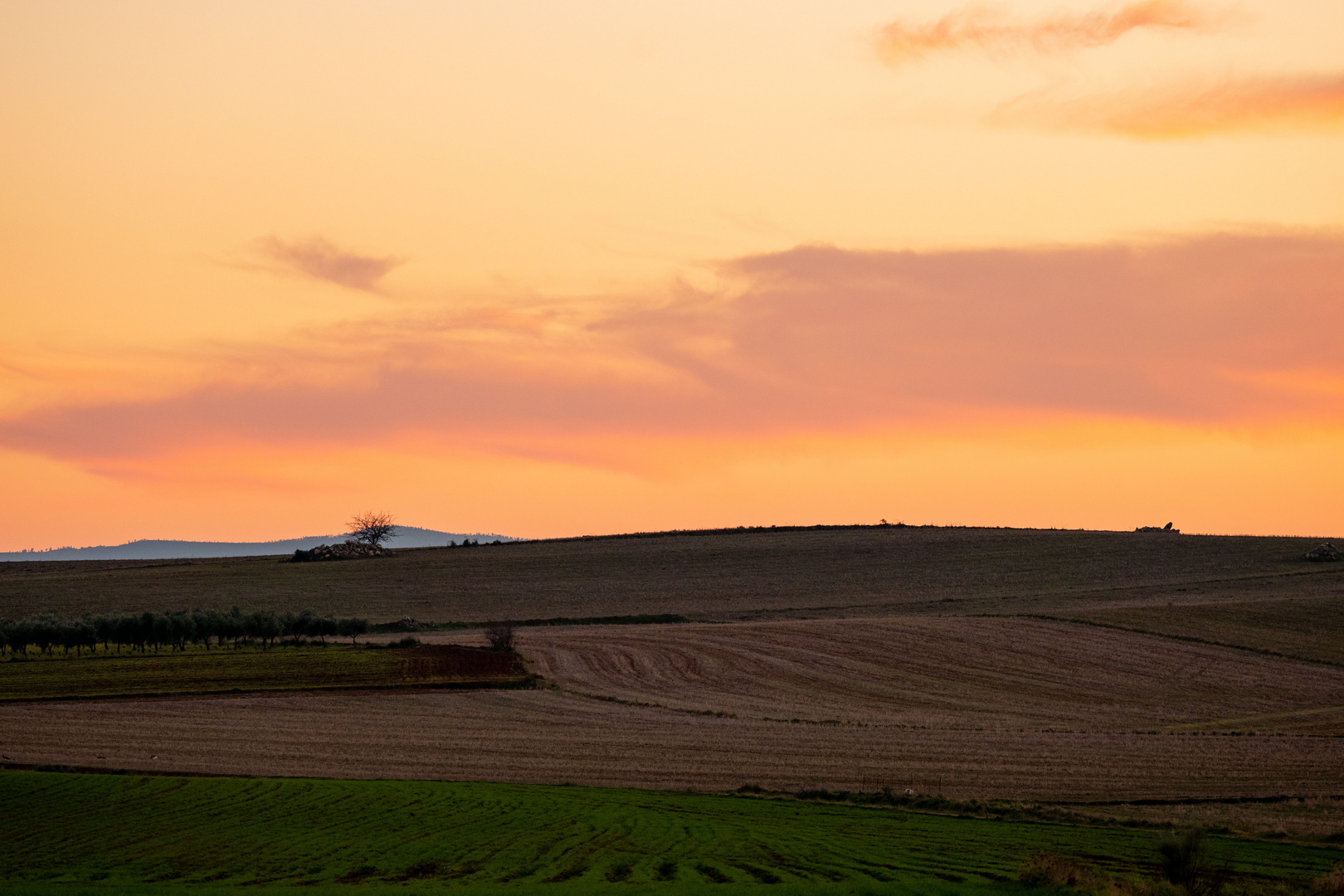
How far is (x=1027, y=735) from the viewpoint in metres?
38.2

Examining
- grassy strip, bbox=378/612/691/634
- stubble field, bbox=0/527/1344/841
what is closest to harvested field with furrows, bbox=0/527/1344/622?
stubble field, bbox=0/527/1344/841

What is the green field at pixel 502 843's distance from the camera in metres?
18.9

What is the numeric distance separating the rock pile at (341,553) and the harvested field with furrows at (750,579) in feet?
13.3

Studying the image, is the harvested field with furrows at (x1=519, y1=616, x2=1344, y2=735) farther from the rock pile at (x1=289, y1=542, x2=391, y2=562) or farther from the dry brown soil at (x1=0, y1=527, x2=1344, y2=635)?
the rock pile at (x1=289, y1=542, x2=391, y2=562)

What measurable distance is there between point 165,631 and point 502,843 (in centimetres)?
5403

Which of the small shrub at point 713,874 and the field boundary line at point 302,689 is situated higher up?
the field boundary line at point 302,689

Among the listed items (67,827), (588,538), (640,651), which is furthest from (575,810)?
(588,538)

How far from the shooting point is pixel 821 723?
41.2 meters

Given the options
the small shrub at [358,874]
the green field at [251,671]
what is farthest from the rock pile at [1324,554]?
the small shrub at [358,874]

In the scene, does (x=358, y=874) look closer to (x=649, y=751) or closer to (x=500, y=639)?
(x=649, y=751)

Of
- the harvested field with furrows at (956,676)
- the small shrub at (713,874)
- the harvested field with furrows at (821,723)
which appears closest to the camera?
the small shrub at (713,874)

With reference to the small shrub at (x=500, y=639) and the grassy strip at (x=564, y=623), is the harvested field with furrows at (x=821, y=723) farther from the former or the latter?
the grassy strip at (x=564, y=623)

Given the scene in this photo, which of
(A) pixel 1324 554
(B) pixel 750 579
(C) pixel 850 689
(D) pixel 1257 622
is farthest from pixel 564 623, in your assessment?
(A) pixel 1324 554

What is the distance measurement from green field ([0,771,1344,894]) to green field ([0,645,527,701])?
20610 mm
